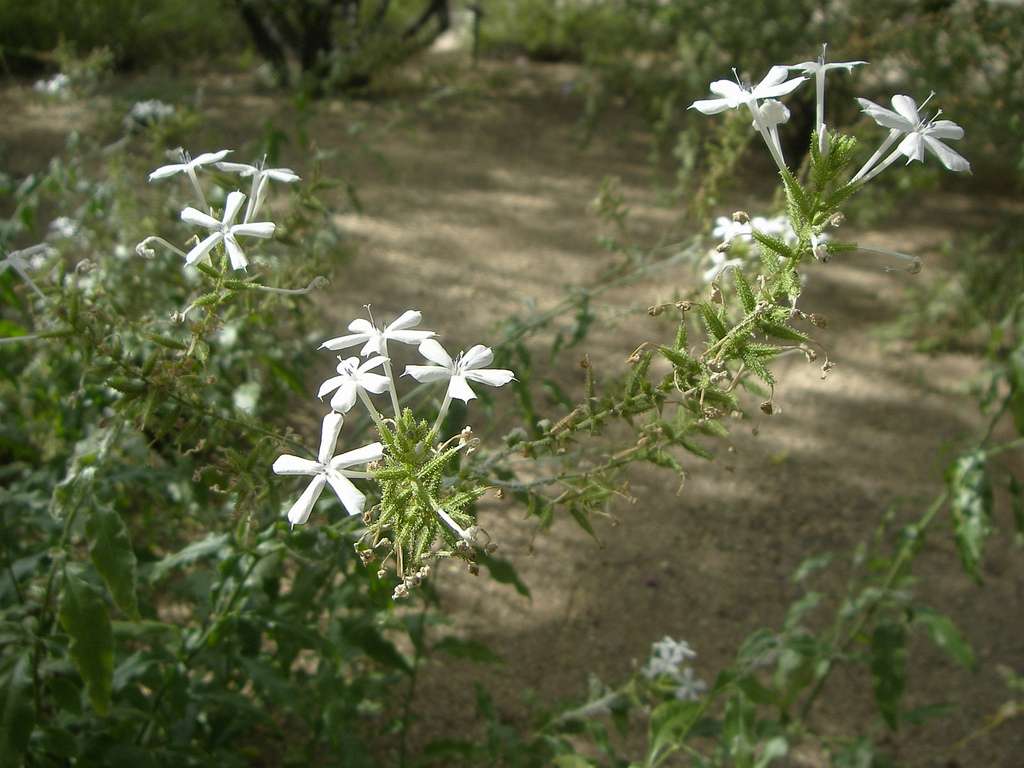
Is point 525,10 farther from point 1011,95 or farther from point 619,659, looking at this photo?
point 619,659

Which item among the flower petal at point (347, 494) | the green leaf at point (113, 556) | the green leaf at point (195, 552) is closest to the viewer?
the flower petal at point (347, 494)

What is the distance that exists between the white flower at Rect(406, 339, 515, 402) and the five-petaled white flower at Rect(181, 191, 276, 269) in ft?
0.93

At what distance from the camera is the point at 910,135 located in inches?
46.1

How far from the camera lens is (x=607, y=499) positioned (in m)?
1.36

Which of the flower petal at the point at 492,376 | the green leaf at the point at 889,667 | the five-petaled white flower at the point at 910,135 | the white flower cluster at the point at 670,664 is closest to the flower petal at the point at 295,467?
the flower petal at the point at 492,376

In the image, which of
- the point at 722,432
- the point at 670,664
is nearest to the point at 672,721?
the point at 670,664

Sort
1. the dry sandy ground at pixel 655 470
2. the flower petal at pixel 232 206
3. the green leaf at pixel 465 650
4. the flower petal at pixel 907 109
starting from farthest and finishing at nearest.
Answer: the dry sandy ground at pixel 655 470 < the green leaf at pixel 465 650 < the flower petal at pixel 232 206 < the flower petal at pixel 907 109

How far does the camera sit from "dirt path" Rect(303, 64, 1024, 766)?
2.88 meters

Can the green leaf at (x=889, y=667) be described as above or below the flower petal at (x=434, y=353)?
below

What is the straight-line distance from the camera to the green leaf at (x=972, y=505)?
224 cm

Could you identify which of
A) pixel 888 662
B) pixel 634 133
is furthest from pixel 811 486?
pixel 634 133

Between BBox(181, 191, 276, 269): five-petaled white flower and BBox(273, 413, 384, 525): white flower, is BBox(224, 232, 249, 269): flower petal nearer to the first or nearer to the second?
BBox(181, 191, 276, 269): five-petaled white flower

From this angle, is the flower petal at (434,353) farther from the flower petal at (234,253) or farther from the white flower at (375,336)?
the flower petal at (234,253)

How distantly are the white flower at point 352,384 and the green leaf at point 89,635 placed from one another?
0.63 meters
